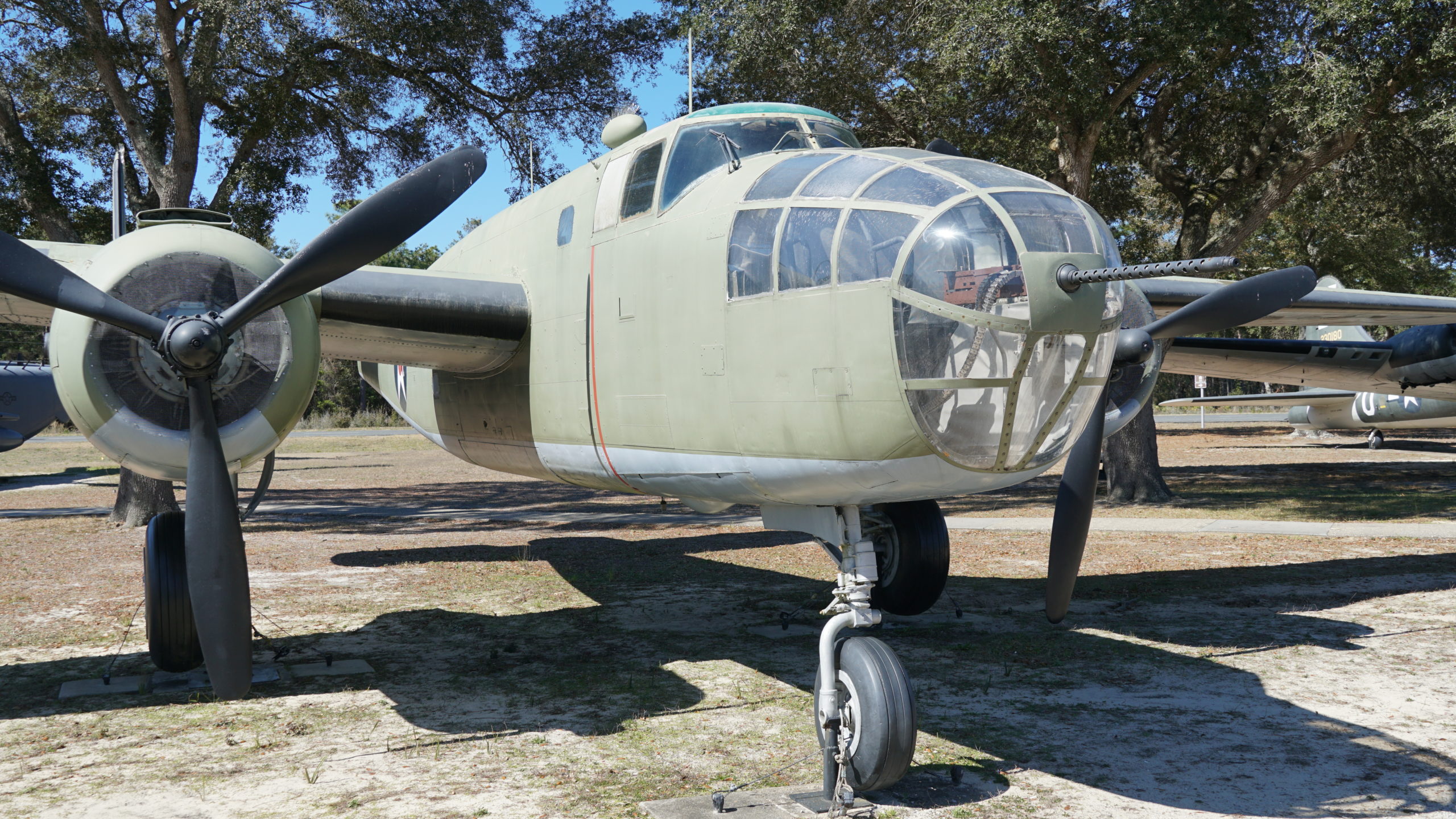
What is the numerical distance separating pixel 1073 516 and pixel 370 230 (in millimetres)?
5010

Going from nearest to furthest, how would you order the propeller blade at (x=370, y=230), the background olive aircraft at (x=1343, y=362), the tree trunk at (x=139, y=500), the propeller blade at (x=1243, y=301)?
the propeller blade at (x=370, y=230), the propeller blade at (x=1243, y=301), the background olive aircraft at (x=1343, y=362), the tree trunk at (x=139, y=500)

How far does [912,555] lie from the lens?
958 cm

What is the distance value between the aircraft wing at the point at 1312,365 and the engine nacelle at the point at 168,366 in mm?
12162

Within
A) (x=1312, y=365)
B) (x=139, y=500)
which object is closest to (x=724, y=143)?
(x=1312, y=365)

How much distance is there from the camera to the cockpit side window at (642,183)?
673cm

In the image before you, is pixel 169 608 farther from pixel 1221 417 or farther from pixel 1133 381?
pixel 1221 417

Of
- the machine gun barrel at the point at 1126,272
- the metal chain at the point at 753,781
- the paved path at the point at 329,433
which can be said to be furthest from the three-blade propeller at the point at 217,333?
the paved path at the point at 329,433

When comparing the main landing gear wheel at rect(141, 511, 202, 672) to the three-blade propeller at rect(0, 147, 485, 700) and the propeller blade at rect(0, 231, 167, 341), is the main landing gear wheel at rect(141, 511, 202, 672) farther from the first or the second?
the propeller blade at rect(0, 231, 167, 341)

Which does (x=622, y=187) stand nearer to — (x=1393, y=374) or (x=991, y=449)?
(x=991, y=449)

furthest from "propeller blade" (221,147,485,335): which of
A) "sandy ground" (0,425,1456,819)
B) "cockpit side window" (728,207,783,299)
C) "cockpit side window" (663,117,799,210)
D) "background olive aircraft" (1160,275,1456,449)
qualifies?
"background olive aircraft" (1160,275,1456,449)

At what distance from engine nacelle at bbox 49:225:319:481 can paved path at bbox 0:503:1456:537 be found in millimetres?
8075

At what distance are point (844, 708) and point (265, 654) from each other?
5.53 m

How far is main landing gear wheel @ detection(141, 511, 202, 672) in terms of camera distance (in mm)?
7562

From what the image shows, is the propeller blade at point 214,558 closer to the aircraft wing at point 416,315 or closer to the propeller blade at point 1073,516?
the aircraft wing at point 416,315
